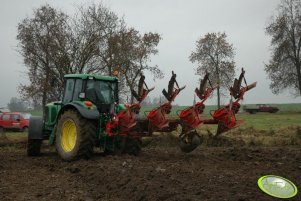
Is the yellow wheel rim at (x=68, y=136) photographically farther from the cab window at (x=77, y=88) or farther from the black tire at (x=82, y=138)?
the cab window at (x=77, y=88)

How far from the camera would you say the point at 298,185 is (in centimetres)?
673

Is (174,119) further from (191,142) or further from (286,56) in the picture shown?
(286,56)

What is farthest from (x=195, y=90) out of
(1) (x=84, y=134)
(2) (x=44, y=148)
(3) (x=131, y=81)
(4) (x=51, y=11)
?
(3) (x=131, y=81)

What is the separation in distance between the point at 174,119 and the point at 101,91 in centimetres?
222

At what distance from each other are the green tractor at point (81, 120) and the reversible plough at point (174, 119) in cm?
52

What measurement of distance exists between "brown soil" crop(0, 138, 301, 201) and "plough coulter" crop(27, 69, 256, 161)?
519mm

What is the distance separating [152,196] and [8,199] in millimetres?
2338

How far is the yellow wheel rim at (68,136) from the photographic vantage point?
1043 centimetres

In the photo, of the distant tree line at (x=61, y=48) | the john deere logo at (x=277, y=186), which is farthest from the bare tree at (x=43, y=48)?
the john deere logo at (x=277, y=186)

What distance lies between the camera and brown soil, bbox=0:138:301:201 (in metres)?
6.33

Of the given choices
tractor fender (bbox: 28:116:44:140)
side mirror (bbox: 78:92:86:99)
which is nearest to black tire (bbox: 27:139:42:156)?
tractor fender (bbox: 28:116:44:140)

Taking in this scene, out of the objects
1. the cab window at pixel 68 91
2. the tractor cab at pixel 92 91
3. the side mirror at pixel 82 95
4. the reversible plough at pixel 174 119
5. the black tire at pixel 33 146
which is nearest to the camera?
the reversible plough at pixel 174 119

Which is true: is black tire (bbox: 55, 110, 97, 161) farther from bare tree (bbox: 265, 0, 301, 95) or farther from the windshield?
bare tree (bbox: 265, 0, 301, 95)

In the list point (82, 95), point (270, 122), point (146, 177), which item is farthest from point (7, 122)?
point (146, 177)
